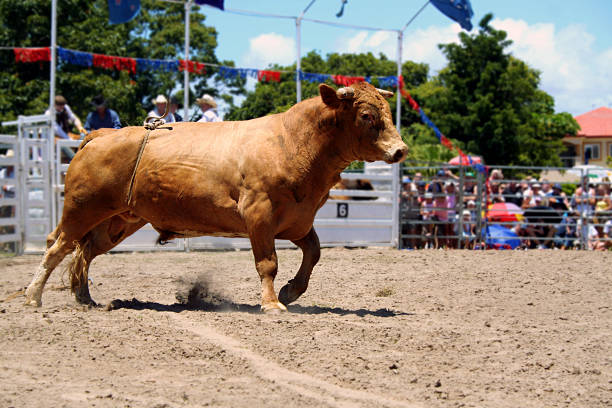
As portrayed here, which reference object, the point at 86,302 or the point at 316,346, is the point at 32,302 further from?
the point at 316,346

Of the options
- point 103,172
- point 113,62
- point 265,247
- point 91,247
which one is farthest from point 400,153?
point 113,62

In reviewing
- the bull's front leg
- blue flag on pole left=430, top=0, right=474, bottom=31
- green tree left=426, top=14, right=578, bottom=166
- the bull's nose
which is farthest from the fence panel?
green tree left=426, top=14, right=578, bottom=166

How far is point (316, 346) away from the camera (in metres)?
4.54

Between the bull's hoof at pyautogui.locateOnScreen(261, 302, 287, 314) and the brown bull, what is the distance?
0.04 ft

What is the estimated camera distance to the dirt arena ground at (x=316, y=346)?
12.1ft

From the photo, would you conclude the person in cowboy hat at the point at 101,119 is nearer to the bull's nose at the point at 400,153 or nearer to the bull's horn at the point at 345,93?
the bull's horn at the point at 345,93

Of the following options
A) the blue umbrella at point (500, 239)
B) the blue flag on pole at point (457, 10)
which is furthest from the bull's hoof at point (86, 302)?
the blue flag on pole at point (457, 10)

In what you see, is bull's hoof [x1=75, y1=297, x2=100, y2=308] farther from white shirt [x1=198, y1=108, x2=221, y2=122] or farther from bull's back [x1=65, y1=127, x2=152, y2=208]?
white shirt [x1=198, y1=108, x2=221, y2=122]

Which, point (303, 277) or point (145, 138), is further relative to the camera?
point (145, 138)

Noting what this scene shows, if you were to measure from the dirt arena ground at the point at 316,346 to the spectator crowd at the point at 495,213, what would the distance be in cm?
573

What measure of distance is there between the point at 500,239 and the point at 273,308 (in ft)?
32.2

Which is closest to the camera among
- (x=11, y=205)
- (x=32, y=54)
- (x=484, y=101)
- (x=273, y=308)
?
(x=273, y=308)

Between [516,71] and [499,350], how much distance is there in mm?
41847

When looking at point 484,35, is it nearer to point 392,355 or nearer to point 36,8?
point 36,8
